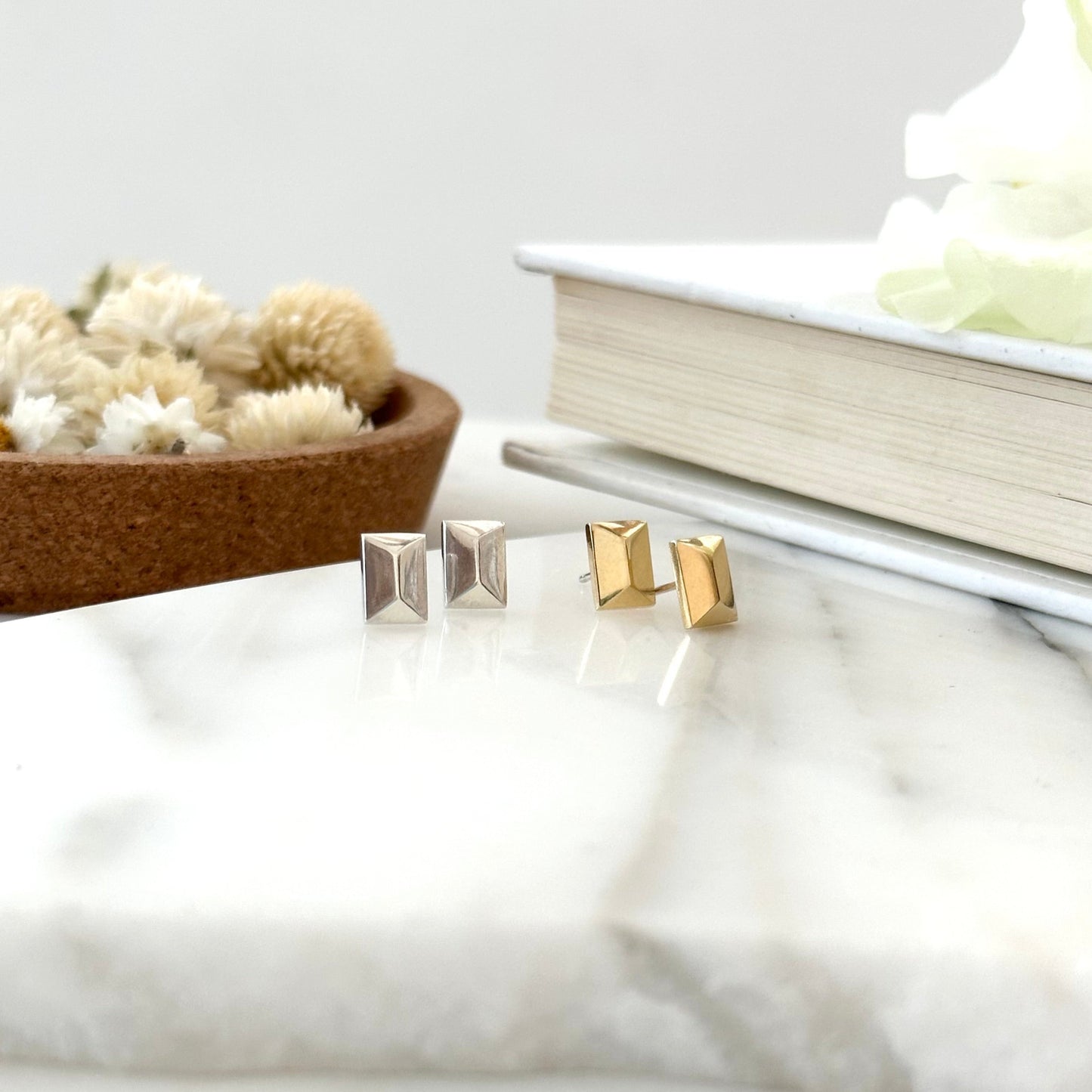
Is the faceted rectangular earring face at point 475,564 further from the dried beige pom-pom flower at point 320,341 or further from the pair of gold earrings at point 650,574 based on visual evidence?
the dried beige pom-pom flower at point 320,341

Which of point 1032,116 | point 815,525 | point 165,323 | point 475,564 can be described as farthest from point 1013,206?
point 165,323

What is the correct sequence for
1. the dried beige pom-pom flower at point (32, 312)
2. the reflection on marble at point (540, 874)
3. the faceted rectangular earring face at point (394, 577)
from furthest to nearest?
the dried beige pom-pom flower at point (32, 312) < the faceted rectangular earring face at point (394, 577) < the reflection on marble at point (540, 874)

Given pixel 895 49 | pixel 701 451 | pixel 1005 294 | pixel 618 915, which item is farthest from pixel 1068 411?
pixel 895 49

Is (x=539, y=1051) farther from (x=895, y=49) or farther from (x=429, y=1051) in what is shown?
(x=895, y=49)

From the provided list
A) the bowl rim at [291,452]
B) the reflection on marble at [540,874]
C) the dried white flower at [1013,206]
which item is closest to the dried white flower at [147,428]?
the bowl rim at [291,452]

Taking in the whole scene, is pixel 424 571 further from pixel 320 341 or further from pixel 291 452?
pixel 320 341
